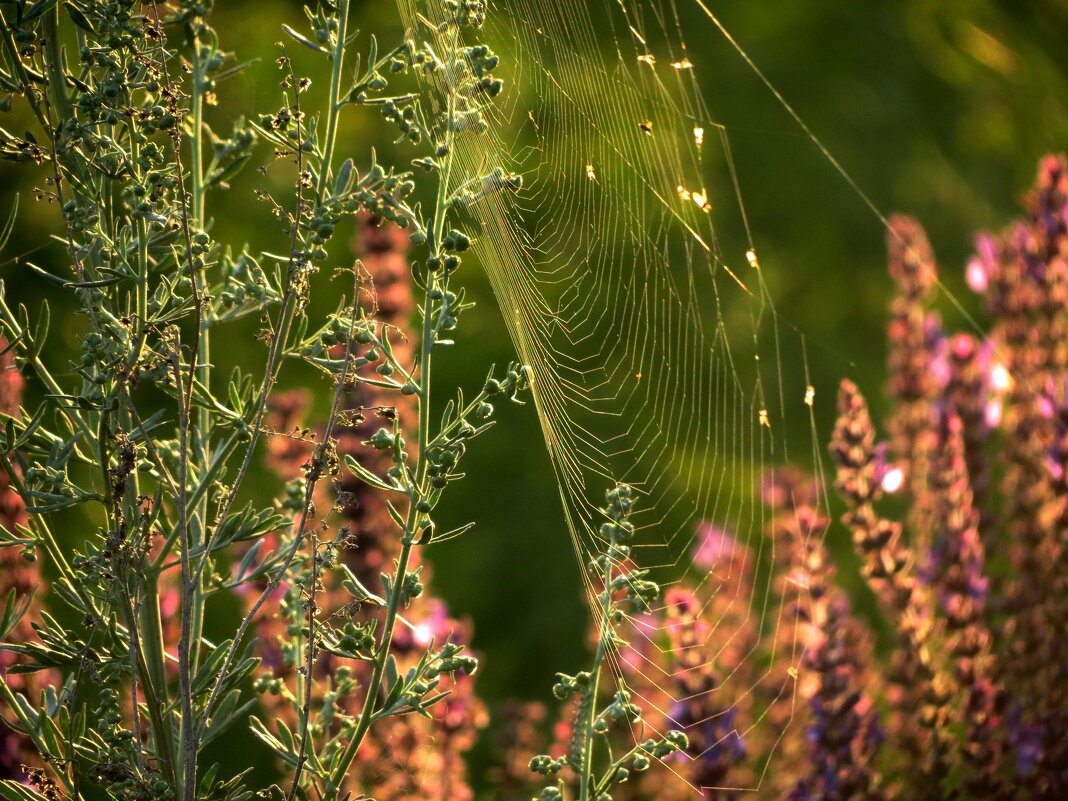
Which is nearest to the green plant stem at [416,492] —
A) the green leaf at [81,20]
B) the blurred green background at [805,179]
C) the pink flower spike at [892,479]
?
the green leaf at [81,20]

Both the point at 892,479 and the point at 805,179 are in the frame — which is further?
the point at 805,179

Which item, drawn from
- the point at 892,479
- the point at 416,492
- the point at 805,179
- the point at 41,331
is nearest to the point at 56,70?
the point at 41,331

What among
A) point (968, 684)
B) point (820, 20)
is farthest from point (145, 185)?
point (820, 20)

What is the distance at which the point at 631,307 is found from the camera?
2008 mm

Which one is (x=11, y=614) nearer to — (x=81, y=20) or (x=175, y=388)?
(x=175, y=388)

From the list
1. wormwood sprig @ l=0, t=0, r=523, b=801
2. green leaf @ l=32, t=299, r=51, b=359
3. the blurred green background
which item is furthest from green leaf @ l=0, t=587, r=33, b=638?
the blurred green background

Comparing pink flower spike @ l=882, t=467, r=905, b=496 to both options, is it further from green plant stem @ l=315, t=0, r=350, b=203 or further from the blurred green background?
the blurred green background

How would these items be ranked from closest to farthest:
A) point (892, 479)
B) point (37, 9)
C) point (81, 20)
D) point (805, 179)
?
point (37, 9), point (81, 20), point (892, 479), point (805, 179)

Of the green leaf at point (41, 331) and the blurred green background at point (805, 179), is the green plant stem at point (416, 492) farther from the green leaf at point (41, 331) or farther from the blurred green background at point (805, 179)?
the blurred green background at point (805, 179)

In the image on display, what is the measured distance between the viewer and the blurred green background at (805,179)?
2.86 metres

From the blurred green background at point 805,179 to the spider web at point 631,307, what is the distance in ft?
0.61

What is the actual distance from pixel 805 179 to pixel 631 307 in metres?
2.44

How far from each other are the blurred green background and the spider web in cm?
19

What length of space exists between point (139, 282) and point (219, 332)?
6.82 feet
